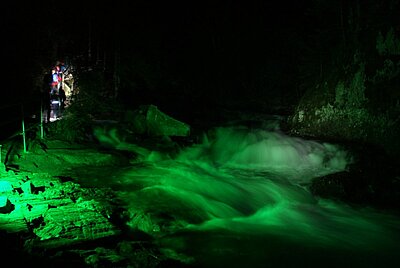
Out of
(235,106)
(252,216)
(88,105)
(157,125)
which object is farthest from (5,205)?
(235,106)

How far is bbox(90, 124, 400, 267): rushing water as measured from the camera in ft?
19.2

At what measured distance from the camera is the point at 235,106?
25641 mm

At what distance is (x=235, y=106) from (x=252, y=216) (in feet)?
60.4

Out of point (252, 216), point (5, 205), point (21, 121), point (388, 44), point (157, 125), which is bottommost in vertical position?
point (252, 216)

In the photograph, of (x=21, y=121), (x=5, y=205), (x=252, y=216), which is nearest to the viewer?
(x=5, y=205)

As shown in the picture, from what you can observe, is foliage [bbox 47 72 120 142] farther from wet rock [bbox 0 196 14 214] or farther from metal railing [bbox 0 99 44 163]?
wet rock [bbox 0 196 14 214]

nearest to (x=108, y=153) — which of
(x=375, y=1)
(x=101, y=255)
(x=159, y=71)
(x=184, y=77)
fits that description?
(x=101, y=255)

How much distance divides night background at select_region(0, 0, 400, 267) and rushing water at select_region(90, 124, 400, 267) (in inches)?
1.7

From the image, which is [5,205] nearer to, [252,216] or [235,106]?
[252,216]

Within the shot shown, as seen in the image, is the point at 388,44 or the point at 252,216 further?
the point at 388,44

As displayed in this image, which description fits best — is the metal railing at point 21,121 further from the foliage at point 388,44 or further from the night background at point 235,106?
the foliage at point 388,44

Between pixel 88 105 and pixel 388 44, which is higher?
pixel 388 44

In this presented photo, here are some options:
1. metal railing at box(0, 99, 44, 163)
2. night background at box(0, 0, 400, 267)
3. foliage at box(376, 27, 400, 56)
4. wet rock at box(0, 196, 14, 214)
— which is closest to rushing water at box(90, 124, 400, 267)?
night background at box(0, 0, 400, 267)

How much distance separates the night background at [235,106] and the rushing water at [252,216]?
42mm
